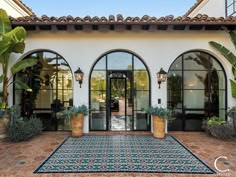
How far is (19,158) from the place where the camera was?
6.23 meters

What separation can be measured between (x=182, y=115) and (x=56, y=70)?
20.8 feet

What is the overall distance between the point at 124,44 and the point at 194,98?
4.18 meters

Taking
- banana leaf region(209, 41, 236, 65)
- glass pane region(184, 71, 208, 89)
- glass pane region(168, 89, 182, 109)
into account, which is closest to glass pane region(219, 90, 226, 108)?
glass pane region(184, 71, 208, 89)

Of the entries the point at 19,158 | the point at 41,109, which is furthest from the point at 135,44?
the point at 19,158

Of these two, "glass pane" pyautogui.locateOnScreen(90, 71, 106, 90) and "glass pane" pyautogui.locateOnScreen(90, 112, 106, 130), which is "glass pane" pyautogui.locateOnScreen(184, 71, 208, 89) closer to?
"glass pane" pyautogui.locateOnScreen(90, 71, 106, 90)

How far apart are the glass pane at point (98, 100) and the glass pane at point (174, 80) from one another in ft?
10.2

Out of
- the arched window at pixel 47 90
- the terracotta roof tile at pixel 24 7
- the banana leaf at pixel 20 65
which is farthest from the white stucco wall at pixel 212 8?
the terracotta roof tile at pixel 24 7

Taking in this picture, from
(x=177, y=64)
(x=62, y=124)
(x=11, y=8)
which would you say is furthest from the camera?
(x=11, y=8)

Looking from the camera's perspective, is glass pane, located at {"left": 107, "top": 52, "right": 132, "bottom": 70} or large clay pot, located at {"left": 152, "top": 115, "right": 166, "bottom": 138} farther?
glass pane, located at {"left": 107, "top": 52, "right": 132, "bottom": 70}

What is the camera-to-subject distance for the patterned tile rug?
214 inches

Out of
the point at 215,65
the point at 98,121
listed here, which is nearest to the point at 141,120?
the point at 98,121

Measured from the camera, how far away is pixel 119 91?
31.8 ft

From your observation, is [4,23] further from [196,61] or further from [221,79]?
[221,79]

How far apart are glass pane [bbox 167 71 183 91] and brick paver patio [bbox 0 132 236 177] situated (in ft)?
7.14
